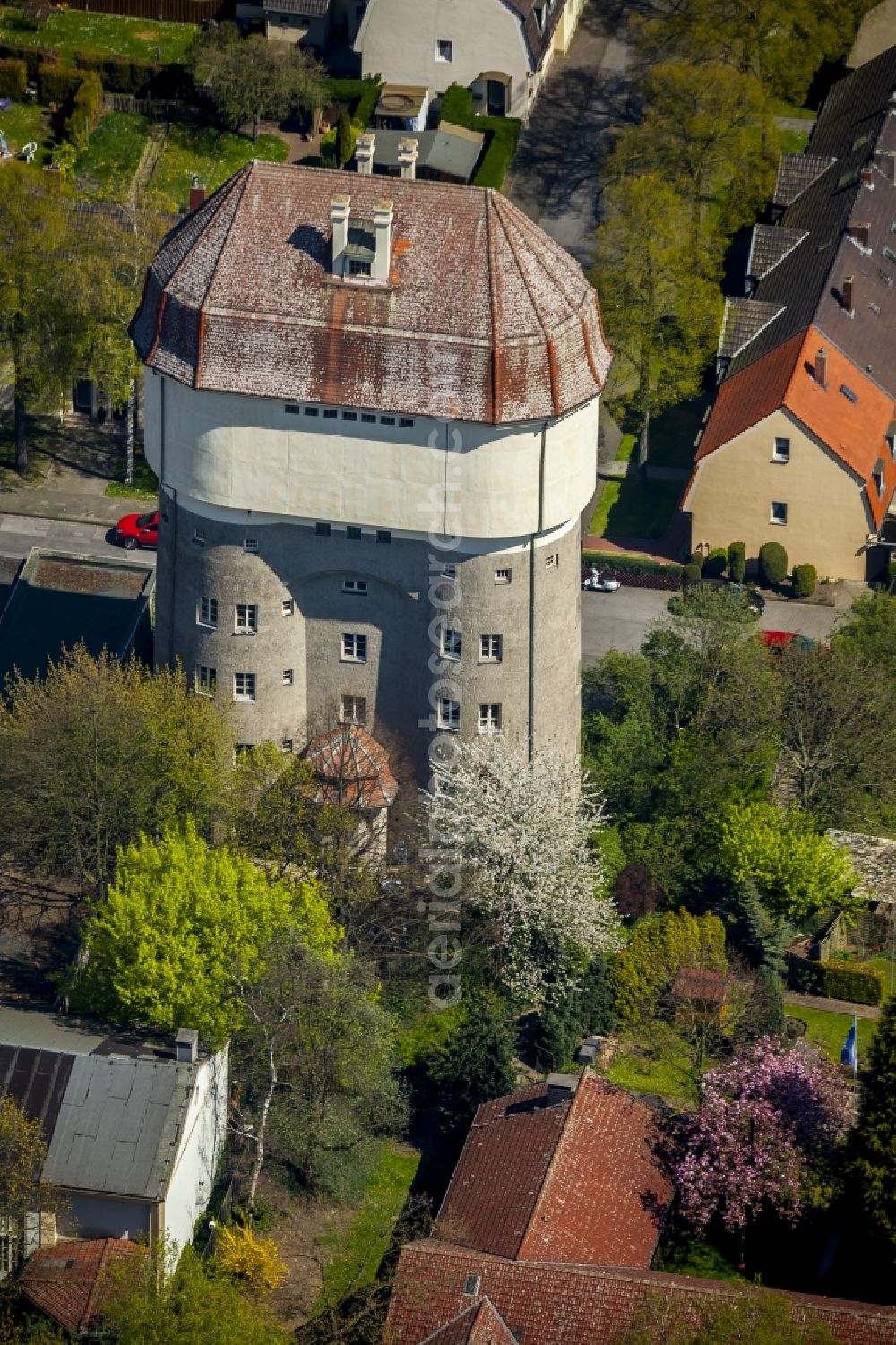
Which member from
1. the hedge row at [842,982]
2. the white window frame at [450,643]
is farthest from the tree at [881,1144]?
the white window frame at [450,643]

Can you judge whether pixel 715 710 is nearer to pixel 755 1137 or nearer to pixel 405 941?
pixel 405 941

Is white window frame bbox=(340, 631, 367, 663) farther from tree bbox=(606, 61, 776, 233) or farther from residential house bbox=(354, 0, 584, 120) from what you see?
residential house bbox=(354, 0, 584, 120)

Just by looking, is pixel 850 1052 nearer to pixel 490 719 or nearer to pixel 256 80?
pixel 490 719

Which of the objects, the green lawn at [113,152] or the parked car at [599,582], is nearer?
the parked car at [599,582]

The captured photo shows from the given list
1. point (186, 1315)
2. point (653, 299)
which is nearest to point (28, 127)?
point (653, 299)

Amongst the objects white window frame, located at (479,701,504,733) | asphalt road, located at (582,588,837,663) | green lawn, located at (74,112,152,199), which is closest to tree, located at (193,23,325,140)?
green lawn, located at (74,112,152,199)

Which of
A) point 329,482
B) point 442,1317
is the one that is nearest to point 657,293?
point 329,482

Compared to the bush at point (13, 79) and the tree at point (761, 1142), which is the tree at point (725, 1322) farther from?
the bush at point (13, 79)
